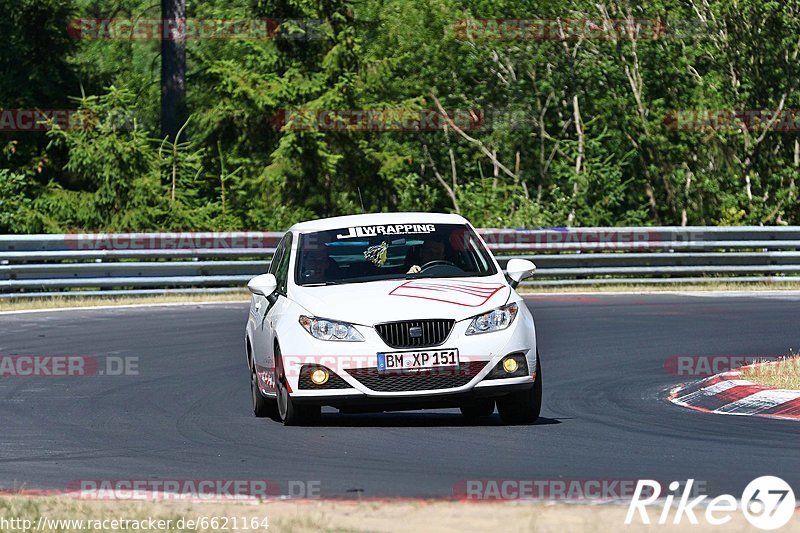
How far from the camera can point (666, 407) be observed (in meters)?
12.4

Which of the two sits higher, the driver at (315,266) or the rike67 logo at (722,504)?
the driver at (315,266)

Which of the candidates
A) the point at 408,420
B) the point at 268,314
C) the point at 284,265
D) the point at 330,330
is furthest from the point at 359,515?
the point at 284,265

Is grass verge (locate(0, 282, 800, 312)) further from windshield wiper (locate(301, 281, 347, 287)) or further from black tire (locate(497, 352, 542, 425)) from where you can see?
black tire (locate(497, 352, 542, 425))

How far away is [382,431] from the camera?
1112 centimetres

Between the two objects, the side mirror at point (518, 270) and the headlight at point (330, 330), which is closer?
the headlight at point (330, 330)

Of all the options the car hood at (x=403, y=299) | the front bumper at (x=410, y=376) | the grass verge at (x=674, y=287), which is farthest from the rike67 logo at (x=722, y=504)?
the grass verge at (x=674, y=287)

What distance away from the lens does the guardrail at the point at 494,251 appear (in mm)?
24984

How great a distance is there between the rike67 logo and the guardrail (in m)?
17.8

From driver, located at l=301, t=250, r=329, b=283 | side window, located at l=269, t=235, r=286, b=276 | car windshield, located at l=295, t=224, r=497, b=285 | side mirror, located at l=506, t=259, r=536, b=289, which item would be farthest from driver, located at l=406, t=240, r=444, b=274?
side window, located at l=269, t=235, r=286, b=276

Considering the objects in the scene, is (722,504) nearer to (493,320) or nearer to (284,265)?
(493,320)

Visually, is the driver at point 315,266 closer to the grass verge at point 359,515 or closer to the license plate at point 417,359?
the license plate at point 417,359

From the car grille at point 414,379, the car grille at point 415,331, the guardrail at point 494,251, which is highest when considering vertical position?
the car grille at point 415,331

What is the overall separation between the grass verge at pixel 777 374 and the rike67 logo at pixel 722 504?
176 inches

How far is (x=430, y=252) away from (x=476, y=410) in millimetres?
1261
